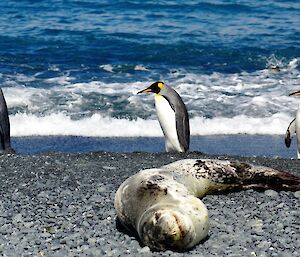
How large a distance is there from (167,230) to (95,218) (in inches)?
33.8

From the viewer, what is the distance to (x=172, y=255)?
3979 mm

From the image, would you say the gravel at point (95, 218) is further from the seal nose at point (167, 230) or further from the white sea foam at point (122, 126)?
the white sea foam at point (122, 126)

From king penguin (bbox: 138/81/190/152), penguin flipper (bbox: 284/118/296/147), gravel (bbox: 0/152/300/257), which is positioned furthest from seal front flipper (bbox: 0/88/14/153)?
penguin flipper (bbox: 284/118/296/147)

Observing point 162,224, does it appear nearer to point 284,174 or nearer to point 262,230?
point 262,230

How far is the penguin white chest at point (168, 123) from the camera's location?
850 cm

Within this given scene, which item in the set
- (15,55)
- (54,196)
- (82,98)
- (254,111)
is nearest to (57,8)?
(15,55)

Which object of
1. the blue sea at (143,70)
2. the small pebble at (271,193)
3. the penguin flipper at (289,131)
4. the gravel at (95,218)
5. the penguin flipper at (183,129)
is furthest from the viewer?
the blue sea at (143,70)

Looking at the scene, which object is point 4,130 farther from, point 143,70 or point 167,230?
point 143,70

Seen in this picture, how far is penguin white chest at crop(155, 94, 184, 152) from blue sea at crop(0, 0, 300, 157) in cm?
30

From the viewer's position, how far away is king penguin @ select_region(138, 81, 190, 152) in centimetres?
845

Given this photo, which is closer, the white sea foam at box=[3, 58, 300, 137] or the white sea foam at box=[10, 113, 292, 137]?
the white sea foam at box=[10, 113, 292, 137]

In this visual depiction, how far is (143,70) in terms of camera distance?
14383 mm

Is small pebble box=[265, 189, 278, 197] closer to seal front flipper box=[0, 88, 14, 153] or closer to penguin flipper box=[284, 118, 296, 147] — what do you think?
penguin flipper box=[284, 118, 296, 147]

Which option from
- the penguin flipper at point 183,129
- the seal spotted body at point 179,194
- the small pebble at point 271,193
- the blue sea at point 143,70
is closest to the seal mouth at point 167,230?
the seal spotted body at point 179,194
